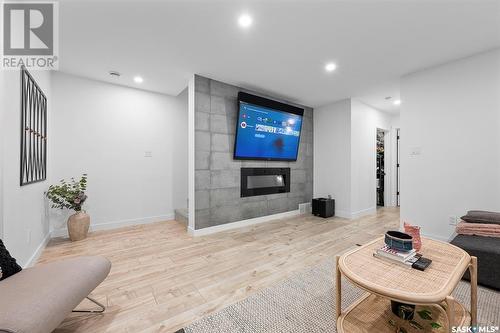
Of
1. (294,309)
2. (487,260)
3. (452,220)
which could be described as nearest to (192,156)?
(294,309)

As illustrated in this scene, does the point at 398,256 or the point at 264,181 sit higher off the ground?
the point at 264,181

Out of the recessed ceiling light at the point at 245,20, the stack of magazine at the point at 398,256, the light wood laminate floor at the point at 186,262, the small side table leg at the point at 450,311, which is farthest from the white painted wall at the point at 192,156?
the small side table leg at the point at 450,311

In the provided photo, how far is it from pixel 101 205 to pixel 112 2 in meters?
3.14

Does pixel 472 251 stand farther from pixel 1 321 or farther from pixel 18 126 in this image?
pixel 18 126

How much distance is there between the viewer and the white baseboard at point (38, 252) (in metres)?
2.33

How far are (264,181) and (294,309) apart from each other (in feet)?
9.46

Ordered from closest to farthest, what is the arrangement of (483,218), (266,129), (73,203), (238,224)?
(483,218) → (73,203) → (238,224) → (266,129)

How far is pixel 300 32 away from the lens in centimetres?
235

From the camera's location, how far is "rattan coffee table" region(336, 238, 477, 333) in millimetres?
1128
